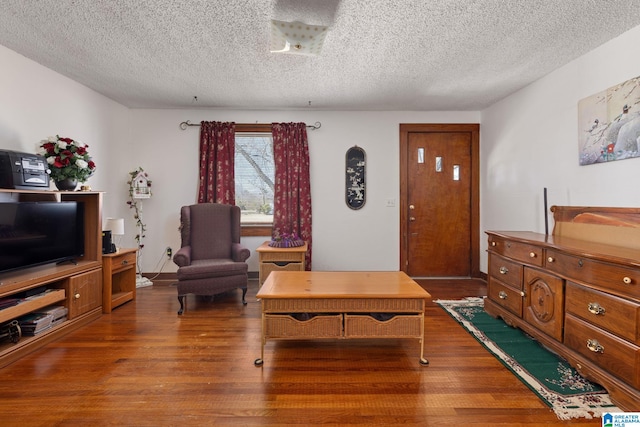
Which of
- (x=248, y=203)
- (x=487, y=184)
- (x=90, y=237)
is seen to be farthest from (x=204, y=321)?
(x=487, y=184)

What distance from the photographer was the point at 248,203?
14.8 ft

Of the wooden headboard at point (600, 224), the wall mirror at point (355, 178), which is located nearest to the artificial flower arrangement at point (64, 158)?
the wall mirror at point (355, 178)

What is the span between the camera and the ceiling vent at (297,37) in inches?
86.8

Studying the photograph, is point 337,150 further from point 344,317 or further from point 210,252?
point 344,317

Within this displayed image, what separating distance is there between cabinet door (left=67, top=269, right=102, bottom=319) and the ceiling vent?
2.66 m

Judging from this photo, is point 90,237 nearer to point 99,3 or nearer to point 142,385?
point 142,385

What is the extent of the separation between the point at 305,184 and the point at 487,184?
2.56 meters

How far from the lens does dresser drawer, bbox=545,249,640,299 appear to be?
5.51ft

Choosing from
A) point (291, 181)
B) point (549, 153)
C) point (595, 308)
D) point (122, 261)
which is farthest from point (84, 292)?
point (549, 153)

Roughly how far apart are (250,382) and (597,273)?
2.24 m

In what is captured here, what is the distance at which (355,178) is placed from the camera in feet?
14.8

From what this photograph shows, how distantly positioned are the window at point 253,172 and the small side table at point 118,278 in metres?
1.47

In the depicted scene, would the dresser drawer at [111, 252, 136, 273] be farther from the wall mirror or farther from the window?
the wall mirror

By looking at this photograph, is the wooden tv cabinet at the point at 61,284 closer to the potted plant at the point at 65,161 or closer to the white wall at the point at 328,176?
the potted plant at the point at 65,161
